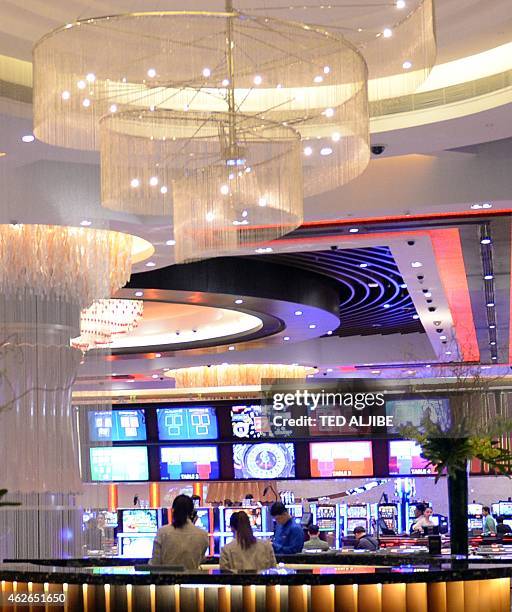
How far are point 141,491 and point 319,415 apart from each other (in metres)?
18.0

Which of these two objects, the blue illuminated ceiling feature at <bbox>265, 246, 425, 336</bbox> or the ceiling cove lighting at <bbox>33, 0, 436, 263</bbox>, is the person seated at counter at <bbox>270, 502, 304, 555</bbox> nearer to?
the ceiling cove lighting at <bbox>33, 0, 436, 263</bbox>

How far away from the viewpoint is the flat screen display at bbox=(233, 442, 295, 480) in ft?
63.1

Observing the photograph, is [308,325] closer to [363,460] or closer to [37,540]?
[363,460]

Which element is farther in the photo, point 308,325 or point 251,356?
point 251,356

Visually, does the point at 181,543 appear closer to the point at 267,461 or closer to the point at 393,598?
the point at 393,598

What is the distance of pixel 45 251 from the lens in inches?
396

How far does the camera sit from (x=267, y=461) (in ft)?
64.2

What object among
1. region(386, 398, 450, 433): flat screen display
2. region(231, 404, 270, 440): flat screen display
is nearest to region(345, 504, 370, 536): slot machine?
region(231, 404, 270, 440): flat screen display

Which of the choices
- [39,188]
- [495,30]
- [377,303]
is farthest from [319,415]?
[377,303]

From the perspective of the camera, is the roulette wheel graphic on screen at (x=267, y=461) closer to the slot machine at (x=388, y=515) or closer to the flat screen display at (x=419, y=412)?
the slot machine at (x=388, y=515)

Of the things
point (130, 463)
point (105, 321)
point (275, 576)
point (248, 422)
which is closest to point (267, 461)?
point (248, 422)

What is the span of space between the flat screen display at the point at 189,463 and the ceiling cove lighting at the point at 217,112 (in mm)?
13593

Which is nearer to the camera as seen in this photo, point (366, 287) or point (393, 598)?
point (393, 598)

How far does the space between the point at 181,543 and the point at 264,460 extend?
Result: 1204 cm
